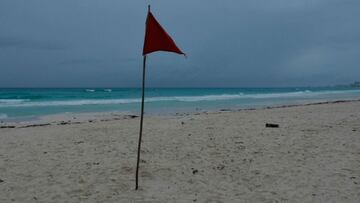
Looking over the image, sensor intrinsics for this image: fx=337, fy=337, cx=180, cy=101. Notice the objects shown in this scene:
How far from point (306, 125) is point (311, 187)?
686cm

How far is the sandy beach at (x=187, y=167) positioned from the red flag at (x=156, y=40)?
2.11 metres

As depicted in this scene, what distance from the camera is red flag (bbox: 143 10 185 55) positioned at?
4.51 metres

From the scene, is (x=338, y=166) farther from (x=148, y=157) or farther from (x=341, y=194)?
(x=148, y=157)

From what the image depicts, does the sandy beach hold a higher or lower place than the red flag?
lower

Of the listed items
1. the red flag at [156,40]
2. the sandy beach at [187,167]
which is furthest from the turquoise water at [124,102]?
the red flag at [156,40]

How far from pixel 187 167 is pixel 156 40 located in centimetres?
275

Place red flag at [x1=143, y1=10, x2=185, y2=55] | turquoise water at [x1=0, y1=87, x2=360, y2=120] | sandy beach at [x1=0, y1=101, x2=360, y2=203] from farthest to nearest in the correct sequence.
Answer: turquoise water at [x1=0, y1=87, x2=360, y2=120] < sandy beach at [x1=0, y1=101, x2=360, y2=203] < red flag at [x1=143, y1=10, x2=185, y2=55]

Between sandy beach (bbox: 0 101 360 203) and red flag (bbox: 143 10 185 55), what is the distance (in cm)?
211


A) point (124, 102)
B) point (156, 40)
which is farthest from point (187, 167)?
point (124, 102)

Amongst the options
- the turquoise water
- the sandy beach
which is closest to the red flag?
the sandy beach

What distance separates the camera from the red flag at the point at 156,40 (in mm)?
4512

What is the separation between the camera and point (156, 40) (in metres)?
4.56

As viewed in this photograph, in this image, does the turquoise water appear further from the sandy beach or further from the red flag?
the red flag

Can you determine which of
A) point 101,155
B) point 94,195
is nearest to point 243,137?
point 101,155
